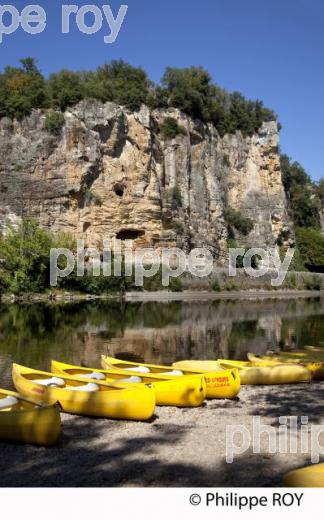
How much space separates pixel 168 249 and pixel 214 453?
41742mm

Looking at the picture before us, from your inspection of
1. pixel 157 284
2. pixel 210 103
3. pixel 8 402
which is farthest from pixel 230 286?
pixel 8 402

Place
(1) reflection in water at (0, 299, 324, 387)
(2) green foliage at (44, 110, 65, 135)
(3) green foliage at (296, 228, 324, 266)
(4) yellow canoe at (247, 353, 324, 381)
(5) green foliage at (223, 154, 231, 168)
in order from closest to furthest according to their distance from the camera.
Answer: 1. (4) yellow canoe at (247, 353, 324, 381)
2. (1) reflection in water at (0, 299, 324, 387)
3. (2) green foliage at (44, 110, 65, 135)
4. (5) green foliage at (223, 154, 231, 168)
5. (3) green foliage at (296, 228, 324, 266)

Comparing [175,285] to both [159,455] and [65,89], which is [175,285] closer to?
[65,89]

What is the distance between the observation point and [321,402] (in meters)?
9.57

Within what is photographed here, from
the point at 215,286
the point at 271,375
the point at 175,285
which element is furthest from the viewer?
the point at 215,286

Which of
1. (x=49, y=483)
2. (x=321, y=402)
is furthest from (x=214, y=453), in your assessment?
(x=321, y=402)

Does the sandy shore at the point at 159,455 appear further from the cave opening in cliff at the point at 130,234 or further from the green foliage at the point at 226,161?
the green foliage at the point at 226,161

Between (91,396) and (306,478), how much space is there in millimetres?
4536

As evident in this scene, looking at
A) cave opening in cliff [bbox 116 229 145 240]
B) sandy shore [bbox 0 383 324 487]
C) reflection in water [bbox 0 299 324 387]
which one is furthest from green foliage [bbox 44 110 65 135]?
sandy shore [bbox 0 383 324 487]

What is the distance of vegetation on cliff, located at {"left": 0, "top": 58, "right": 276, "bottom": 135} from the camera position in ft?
153

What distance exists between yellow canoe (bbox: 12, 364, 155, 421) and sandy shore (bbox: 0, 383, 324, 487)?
6.7 inches

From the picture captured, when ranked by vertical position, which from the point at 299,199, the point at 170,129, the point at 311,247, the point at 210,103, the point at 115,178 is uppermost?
the point at 210,103

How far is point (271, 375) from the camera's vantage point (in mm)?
11656

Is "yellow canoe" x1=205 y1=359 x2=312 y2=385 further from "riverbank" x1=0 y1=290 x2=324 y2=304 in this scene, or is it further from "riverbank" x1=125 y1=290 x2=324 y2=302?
"riverbank" x1=125 y1=290 x2=324 y2=302
